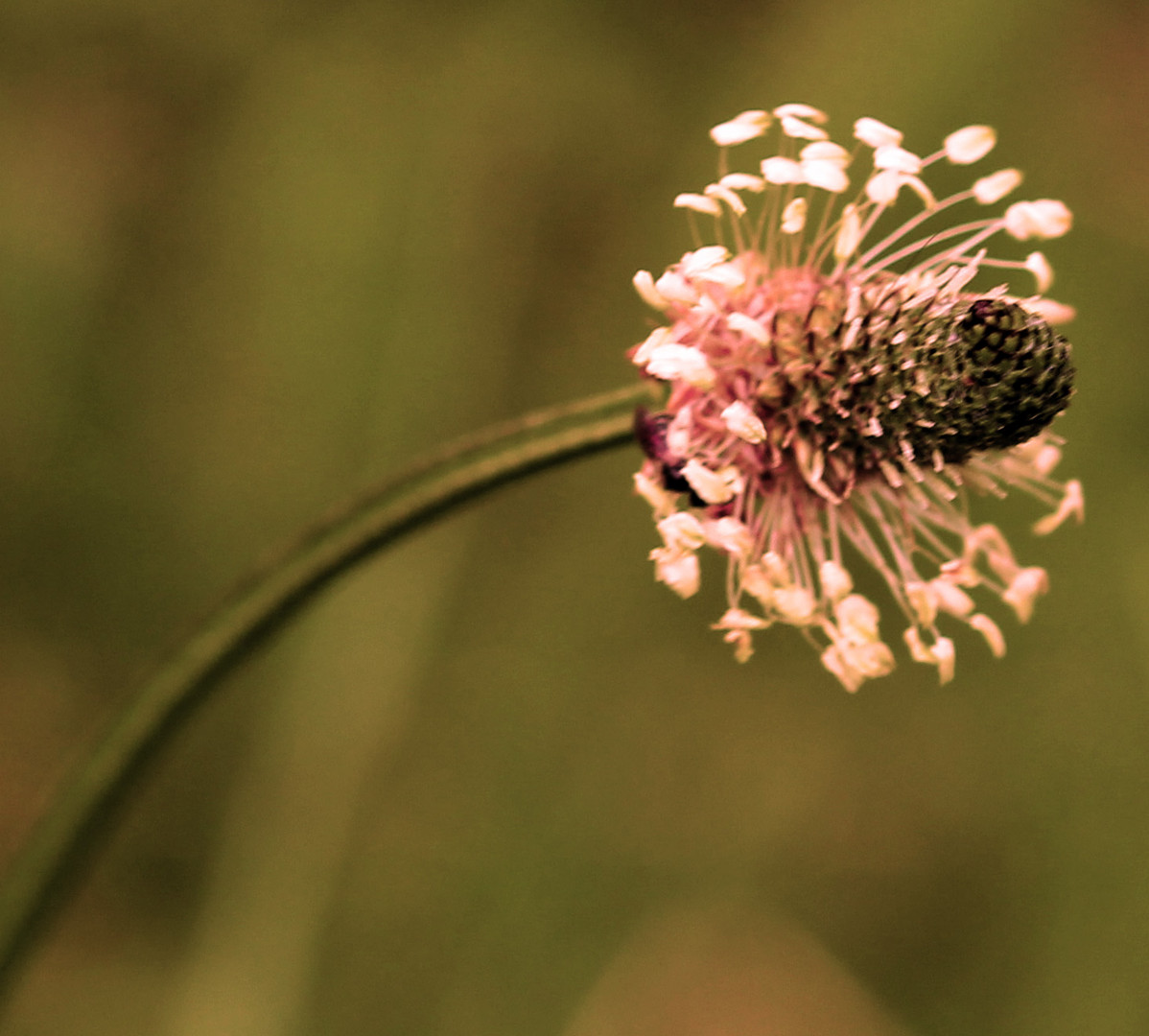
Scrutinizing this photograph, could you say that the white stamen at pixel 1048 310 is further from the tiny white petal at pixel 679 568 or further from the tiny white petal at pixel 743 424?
the tiny white petal at pixel 679 568

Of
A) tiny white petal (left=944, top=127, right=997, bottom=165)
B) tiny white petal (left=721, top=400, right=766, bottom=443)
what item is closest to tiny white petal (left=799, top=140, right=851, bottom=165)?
tiny white petal (left=944, top=127, right=997, bottom=165)

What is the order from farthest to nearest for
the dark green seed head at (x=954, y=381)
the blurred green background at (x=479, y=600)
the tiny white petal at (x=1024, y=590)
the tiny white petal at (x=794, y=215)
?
the blurred green background at (x=479, y=600) → the tiny white petal at (x=1024, y=590) → the tiny white petal at (x=794, y=215) → the dark green seed head at (x=954, y=381)

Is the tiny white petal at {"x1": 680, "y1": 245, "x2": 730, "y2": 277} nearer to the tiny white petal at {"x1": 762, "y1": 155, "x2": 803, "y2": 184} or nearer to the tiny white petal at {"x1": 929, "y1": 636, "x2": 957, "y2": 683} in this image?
the tiny white petal at {"x1": 762, "y1": 155, "x2": 803, "y2": 184}

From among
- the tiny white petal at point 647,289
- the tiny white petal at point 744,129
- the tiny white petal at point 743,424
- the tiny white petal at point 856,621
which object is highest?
the tiny white petal at point 744,129

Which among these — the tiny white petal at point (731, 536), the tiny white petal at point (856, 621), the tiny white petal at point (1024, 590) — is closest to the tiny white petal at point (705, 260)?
the tiny white petal at point (731, 536)

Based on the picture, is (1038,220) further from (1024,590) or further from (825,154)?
(1024,590)

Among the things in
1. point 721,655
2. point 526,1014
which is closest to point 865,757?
point 721,655

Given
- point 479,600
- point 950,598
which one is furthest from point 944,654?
point 479,600

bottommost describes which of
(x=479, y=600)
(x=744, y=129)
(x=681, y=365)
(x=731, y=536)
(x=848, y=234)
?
(x=731, y=536)

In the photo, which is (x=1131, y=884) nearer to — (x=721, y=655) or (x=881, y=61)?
(x=721, y=655)
